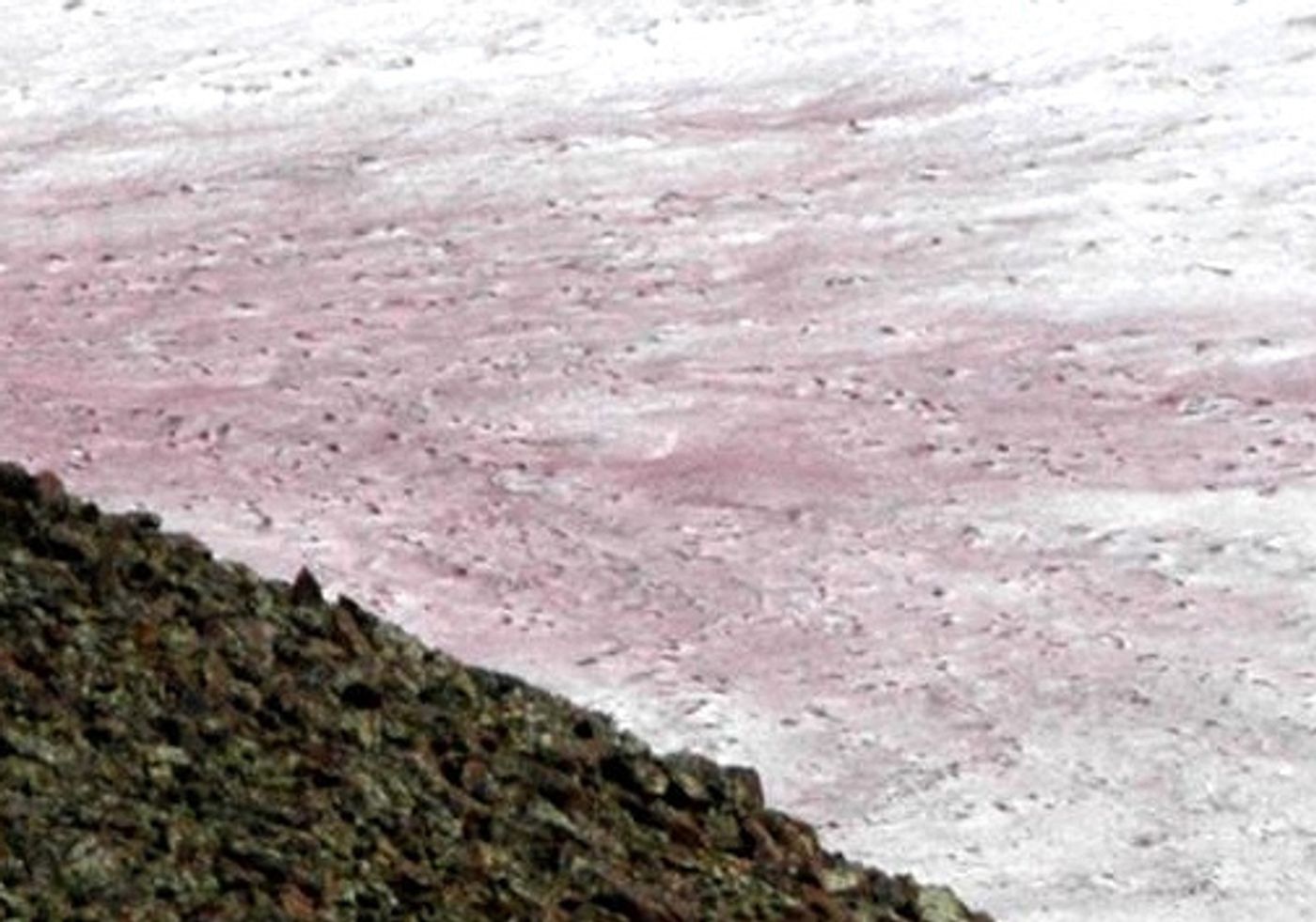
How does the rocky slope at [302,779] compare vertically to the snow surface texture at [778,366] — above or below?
above

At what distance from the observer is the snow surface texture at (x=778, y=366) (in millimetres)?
7629

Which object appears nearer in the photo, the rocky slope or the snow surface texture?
the rocky slope

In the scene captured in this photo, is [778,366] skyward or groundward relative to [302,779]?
groundward

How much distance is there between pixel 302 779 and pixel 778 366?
432 centimetres

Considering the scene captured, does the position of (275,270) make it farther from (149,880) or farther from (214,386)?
(149,880)

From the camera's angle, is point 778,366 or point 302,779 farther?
point 778,366

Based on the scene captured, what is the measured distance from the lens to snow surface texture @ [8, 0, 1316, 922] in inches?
300

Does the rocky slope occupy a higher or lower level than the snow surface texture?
higher

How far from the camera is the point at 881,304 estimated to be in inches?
407

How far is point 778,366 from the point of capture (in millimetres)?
A: 9867

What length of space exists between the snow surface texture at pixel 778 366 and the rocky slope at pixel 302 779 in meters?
1.01

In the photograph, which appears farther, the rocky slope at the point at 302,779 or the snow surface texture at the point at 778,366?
the snow surface texture at the point at 778,366

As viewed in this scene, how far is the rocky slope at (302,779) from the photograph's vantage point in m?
5.32

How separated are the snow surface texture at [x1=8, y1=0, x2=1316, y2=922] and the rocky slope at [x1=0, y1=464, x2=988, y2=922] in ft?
3.32
